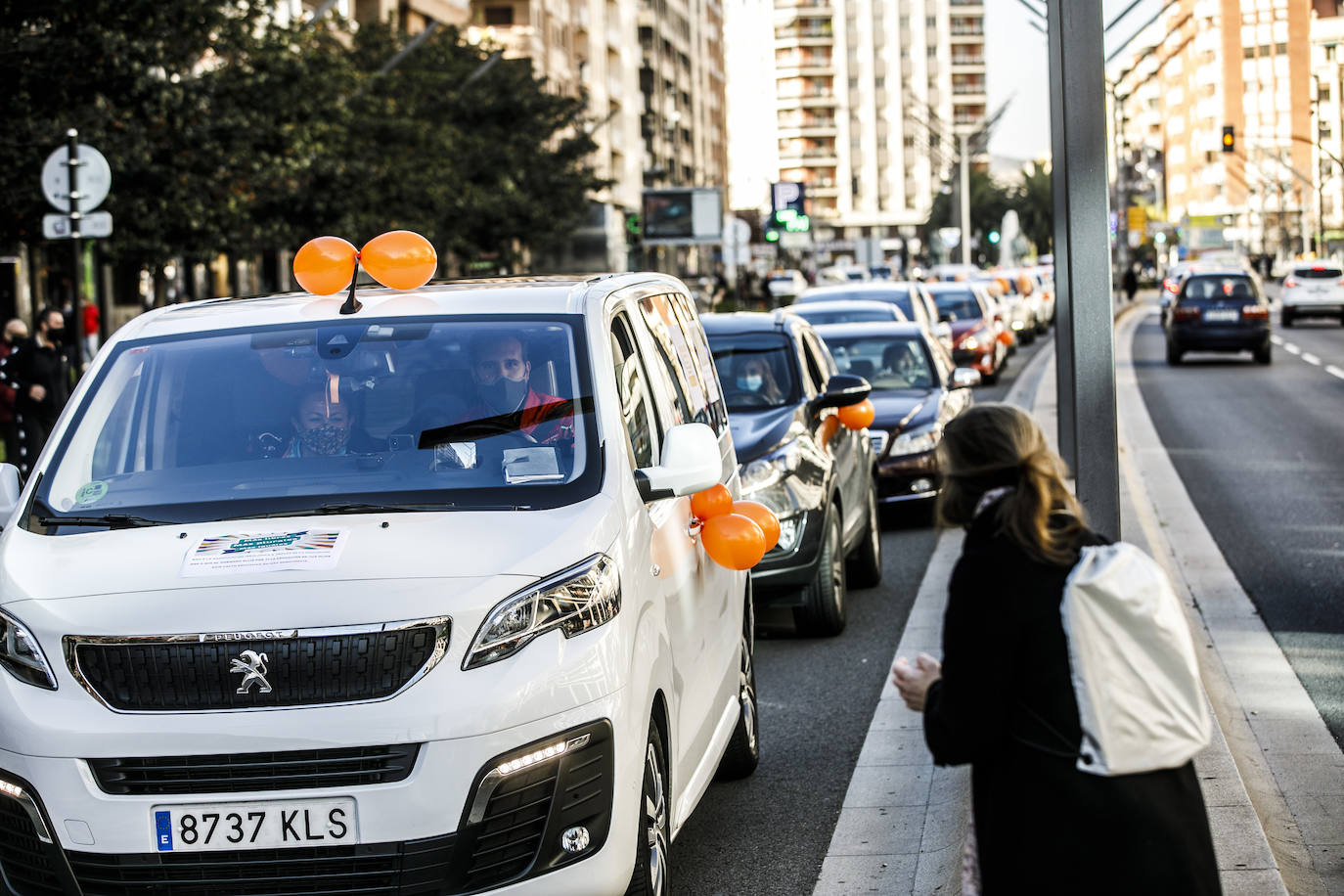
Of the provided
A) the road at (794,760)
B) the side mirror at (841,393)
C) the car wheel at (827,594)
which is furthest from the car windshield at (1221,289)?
the car wheel at (827,594)

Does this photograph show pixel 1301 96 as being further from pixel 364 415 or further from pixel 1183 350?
pixel 364 415

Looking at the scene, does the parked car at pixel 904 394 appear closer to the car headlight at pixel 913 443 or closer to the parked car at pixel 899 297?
the car headlight at pixel 913 443

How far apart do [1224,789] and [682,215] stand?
5245cm

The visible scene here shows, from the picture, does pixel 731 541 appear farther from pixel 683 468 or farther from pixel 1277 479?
pixel 1277 479

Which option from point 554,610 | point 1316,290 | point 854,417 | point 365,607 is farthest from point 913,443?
point 1316,290

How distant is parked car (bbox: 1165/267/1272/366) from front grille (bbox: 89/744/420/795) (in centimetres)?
3260

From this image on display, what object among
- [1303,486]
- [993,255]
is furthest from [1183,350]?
[993,255]

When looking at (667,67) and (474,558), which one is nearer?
(474,558)

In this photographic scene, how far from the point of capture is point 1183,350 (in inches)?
1399

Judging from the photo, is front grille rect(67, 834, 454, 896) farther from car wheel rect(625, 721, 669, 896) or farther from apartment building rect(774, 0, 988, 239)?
apartment building rect(774, 0, 988, 239)

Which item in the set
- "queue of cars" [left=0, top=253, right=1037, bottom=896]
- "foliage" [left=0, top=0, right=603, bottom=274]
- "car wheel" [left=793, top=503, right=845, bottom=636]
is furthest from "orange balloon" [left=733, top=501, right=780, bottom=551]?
"foliage" [left=0, top=0, right=603, bottom=274]

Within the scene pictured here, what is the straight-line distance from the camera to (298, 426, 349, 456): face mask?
512 centimetres

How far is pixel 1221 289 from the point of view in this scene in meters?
35.0

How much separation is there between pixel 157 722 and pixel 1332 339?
43925mm
